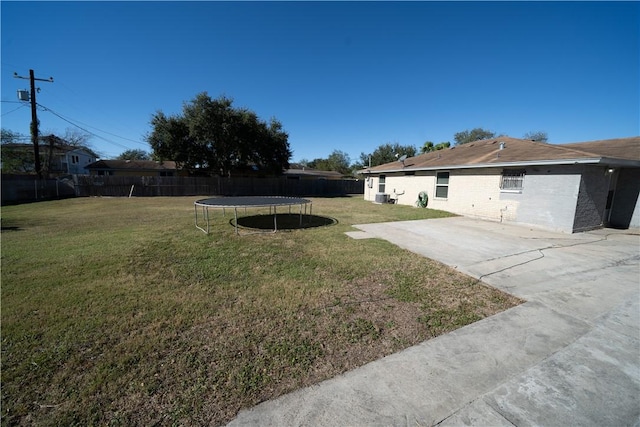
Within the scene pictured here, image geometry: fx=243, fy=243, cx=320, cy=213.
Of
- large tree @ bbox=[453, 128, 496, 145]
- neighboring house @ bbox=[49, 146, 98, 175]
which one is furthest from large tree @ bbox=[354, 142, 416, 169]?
neighboring house @ bbox=[49, 146, 98, 175]

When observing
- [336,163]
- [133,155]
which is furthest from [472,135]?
[133,155]

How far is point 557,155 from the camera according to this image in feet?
24.8

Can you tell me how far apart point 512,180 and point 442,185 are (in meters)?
3.23

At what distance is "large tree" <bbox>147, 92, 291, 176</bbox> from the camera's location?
18.5 meters

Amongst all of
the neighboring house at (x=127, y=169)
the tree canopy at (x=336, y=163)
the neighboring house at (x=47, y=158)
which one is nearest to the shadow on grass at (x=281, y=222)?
the neighboring house at (x=127, y=169)

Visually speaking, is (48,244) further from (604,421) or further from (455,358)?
(604,421)

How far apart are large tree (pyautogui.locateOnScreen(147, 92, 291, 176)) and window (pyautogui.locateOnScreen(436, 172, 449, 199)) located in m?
Answer: 14.9

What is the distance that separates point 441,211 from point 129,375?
12.2m

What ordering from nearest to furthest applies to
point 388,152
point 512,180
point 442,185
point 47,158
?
point 512,180
point 442,185
point 47,158
point 388,152

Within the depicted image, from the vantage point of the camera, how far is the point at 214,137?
19.0 meters

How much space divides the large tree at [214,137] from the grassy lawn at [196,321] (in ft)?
50.0

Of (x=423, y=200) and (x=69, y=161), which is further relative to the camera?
(x=69, y=161)

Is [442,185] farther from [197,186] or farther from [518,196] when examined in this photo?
A: [197,186]

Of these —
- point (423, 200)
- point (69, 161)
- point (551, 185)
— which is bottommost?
point (423, 200)
